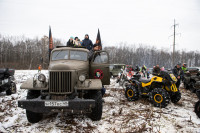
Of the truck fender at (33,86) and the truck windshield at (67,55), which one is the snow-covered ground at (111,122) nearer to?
the truck fender at (33,86)

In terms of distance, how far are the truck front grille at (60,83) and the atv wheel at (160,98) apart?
3369 millimetres

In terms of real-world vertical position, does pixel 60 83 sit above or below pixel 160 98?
above

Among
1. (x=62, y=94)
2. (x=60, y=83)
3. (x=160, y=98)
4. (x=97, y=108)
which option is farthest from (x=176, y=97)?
(x=60, y=83)

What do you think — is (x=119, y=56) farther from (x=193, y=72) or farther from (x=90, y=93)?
(x=90, y=93)

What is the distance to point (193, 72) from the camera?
9734 millimetres

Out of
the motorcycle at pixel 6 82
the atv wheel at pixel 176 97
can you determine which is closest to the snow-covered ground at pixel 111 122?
the atv wheel at pixel 176 97

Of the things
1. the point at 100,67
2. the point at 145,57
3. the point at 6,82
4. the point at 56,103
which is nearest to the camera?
the point at 56,103

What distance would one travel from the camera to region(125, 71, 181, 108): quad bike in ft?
17.4

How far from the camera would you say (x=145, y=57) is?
70.1 metres

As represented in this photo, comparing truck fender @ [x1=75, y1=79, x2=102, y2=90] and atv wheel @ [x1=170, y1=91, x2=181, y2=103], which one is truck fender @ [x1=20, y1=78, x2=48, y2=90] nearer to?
truck fender @ [x1=75, y1=79, x2=102, y2=90]

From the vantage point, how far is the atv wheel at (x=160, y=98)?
205 inches

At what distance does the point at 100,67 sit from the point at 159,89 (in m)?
2.45

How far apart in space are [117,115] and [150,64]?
67.6m

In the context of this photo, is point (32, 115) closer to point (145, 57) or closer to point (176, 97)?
point (176, 97)
